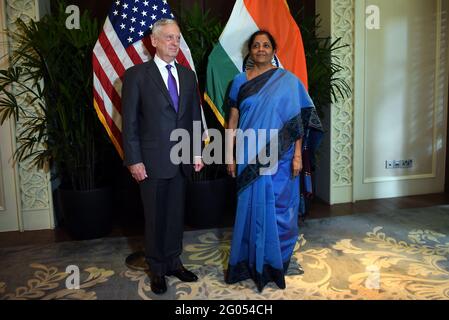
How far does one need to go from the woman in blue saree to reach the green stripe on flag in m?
0.52

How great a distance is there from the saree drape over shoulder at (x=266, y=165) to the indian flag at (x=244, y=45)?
1.91 feet

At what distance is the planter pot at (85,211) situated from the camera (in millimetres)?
3256

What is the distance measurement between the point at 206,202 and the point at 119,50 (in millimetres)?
1381

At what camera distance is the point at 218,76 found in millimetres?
3016

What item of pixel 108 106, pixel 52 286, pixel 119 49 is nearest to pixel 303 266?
pixel 52 286

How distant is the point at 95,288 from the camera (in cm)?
246

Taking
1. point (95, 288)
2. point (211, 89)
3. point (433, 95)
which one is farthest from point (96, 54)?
point (433, 95)

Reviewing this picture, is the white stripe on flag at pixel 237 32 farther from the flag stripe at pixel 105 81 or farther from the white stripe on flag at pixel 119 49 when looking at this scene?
the flag stripe at pixel 105 81

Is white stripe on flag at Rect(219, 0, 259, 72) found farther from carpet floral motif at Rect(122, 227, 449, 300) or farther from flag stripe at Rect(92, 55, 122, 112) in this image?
carpet floral motif at Rect(122, 227, 449, 300)

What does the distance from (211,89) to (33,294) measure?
1731 mm

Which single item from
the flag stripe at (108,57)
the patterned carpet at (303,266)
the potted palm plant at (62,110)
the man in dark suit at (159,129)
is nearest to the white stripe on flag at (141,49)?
the flag stripe at (108,57)

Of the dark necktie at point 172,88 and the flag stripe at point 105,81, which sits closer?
the dark necktie at point 172,88

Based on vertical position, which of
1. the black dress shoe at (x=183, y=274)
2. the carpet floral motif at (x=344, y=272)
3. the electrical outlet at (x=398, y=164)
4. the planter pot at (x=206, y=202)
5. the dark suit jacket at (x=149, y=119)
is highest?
the dark suit jacket at (x=149, y=119)

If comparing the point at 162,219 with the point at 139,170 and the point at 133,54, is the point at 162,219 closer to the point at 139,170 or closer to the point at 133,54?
the point at 139,170
